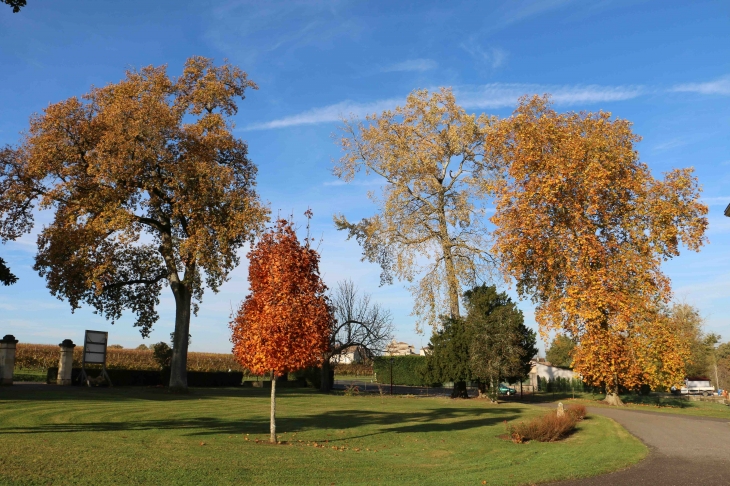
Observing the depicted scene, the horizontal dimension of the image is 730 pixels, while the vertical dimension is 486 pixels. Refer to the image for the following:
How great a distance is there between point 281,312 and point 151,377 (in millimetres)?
29990

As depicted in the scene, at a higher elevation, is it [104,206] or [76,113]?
[76,113]

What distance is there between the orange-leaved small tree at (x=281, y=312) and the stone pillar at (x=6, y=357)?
64.2 ft

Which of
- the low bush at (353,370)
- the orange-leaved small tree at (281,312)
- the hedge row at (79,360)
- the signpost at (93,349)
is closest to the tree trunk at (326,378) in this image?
the hedge row at (79,360)

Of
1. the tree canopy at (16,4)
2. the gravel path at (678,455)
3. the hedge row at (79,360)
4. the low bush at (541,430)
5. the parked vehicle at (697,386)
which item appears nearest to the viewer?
the tree canopy at (16,4)

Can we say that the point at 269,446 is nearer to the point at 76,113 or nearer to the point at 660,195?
the point at 76,113

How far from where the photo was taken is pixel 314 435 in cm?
1666

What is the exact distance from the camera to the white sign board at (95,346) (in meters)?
32.4

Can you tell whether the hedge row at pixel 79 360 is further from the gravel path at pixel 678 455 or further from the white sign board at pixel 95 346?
the gravel path at pixel 678 455

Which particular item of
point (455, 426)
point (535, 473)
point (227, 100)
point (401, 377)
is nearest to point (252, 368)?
point (535, 473)

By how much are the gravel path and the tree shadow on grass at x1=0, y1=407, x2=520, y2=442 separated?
5676 mm

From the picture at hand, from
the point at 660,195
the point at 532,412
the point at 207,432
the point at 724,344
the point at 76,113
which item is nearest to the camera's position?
the point at 207,432

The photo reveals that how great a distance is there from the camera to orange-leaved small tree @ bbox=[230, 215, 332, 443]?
47.8ft

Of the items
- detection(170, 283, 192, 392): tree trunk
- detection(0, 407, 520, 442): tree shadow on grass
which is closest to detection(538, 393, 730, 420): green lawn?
detection(0, 407, 520, 442): tree shadow on grass

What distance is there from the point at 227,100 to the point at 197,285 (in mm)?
11572
